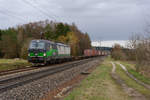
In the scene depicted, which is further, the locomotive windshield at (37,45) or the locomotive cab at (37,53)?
the locomotive windshield at (37,45)

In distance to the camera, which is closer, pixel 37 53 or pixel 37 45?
pixel 37 53

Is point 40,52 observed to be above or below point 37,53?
above

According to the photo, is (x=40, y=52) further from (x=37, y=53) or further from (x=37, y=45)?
(x=37, y=45)

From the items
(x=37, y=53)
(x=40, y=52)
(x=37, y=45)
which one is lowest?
(x=37, y=53)

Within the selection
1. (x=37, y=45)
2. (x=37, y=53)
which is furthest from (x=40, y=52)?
(x=37, y=45)

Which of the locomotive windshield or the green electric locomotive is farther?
the locomotive windshield

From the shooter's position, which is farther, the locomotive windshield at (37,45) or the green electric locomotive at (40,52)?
the locomotive windshield at (37,45)

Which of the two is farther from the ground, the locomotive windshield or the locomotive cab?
the locomotive windshield

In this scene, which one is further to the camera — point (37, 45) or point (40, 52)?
point (37, 45)

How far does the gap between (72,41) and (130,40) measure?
38.9 meters

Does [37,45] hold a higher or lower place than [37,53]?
higher

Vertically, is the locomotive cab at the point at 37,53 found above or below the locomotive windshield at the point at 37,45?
below

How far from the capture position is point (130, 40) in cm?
2370

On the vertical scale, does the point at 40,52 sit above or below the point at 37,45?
below
